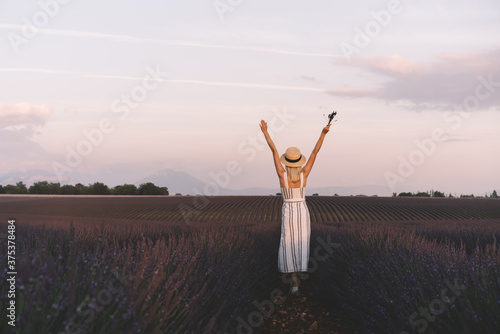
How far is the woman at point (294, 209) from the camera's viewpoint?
6941 mm

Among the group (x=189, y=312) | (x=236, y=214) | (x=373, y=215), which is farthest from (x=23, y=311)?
(x=373, y=215)

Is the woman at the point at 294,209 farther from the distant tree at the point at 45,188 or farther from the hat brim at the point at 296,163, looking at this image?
the distant tree at the point at 45,188

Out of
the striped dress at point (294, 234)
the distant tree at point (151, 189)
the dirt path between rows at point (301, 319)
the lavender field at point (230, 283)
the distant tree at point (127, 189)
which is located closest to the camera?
the lavender field at point (230, 283)

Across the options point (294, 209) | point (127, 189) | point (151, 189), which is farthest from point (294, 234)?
point (127, 189)

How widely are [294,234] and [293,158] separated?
3.89 ft

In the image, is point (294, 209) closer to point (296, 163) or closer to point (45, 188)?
point (296, 163)

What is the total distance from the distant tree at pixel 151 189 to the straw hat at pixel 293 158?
34.6 metres

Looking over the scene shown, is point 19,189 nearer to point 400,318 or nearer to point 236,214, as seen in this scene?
point 236,214

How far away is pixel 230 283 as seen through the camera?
482 cm

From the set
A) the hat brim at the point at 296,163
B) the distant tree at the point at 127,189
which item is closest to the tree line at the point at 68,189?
the distant tree at the point at 127,189

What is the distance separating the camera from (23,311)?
221 centimetres

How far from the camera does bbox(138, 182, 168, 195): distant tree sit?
4050 cm

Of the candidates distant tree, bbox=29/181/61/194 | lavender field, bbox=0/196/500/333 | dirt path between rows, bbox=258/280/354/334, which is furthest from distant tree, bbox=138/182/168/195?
dirt path between rows, bbox=258/280/354/334

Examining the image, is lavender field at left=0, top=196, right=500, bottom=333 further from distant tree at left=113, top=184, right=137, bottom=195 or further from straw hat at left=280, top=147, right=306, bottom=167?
distant tree at left=113, top=184, right=137, bottom=195
